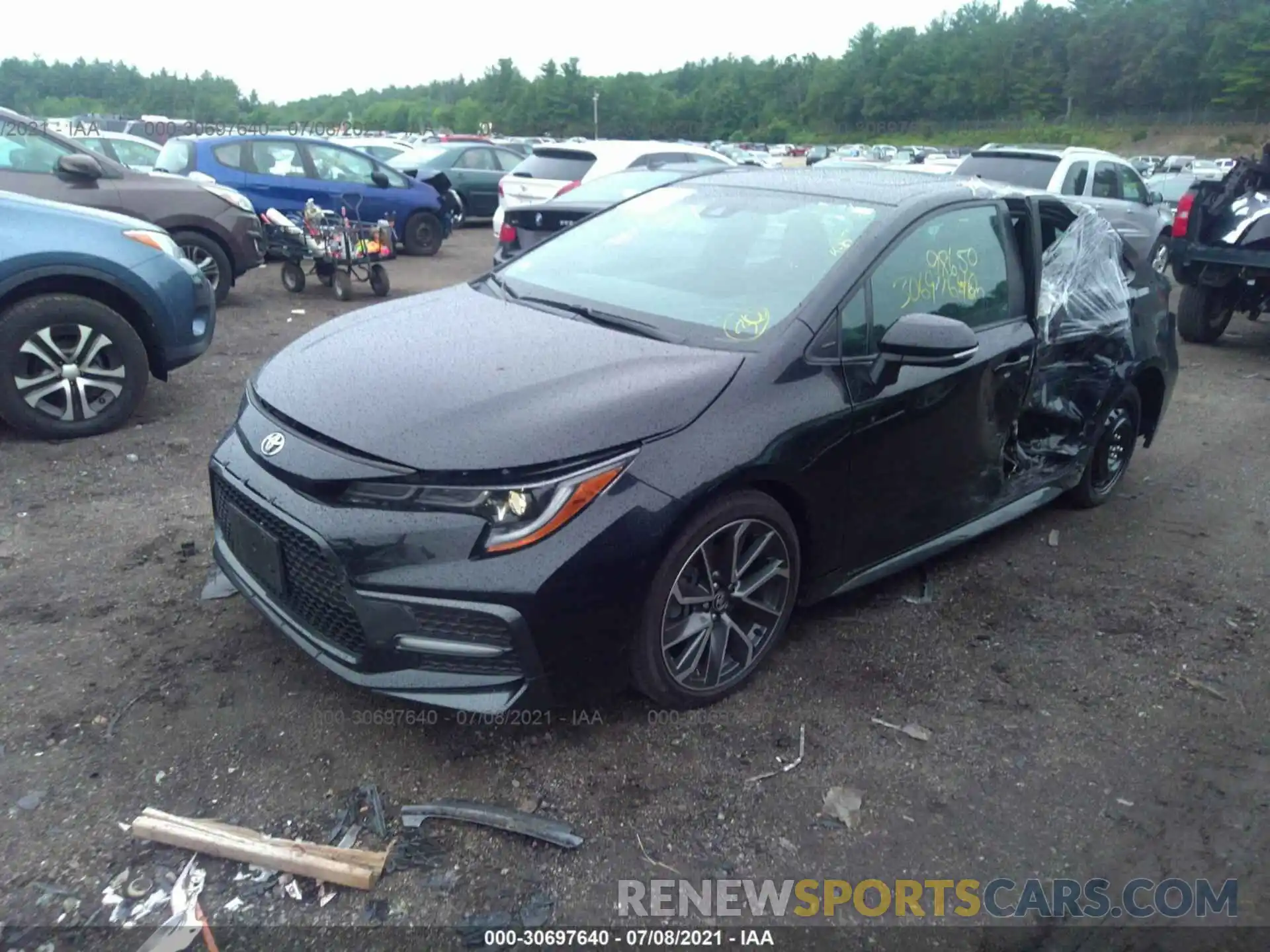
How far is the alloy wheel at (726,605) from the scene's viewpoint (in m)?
3.10

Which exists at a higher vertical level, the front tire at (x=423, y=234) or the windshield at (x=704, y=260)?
the windshield at (x=704, y=260)

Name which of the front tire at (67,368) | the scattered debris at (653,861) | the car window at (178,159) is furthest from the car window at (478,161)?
the scattered debris at (653,861)

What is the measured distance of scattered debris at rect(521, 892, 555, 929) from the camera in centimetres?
243

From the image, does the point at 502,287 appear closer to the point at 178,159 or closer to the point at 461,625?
the point at 461,625

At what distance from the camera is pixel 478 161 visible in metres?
17.6

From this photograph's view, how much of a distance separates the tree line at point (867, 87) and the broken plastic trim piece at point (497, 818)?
7409 cm

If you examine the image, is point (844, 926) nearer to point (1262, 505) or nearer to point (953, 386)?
point (953, 386)

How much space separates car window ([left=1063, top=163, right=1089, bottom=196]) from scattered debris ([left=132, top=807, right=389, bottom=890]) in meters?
10.5

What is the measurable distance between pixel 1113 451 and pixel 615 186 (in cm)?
473

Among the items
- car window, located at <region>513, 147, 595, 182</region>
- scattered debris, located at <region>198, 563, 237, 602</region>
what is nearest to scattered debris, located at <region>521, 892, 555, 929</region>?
scattered debris, located at <region>198, 563, 237, 602</region>

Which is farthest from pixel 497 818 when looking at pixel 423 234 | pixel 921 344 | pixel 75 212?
pixel 423 234

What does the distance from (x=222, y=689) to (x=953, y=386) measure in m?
2.82

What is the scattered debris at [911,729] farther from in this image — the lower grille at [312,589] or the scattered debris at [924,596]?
Result: the lower grille at [312,589]

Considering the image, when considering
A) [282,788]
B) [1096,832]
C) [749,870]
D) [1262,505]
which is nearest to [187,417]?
[282,788]
